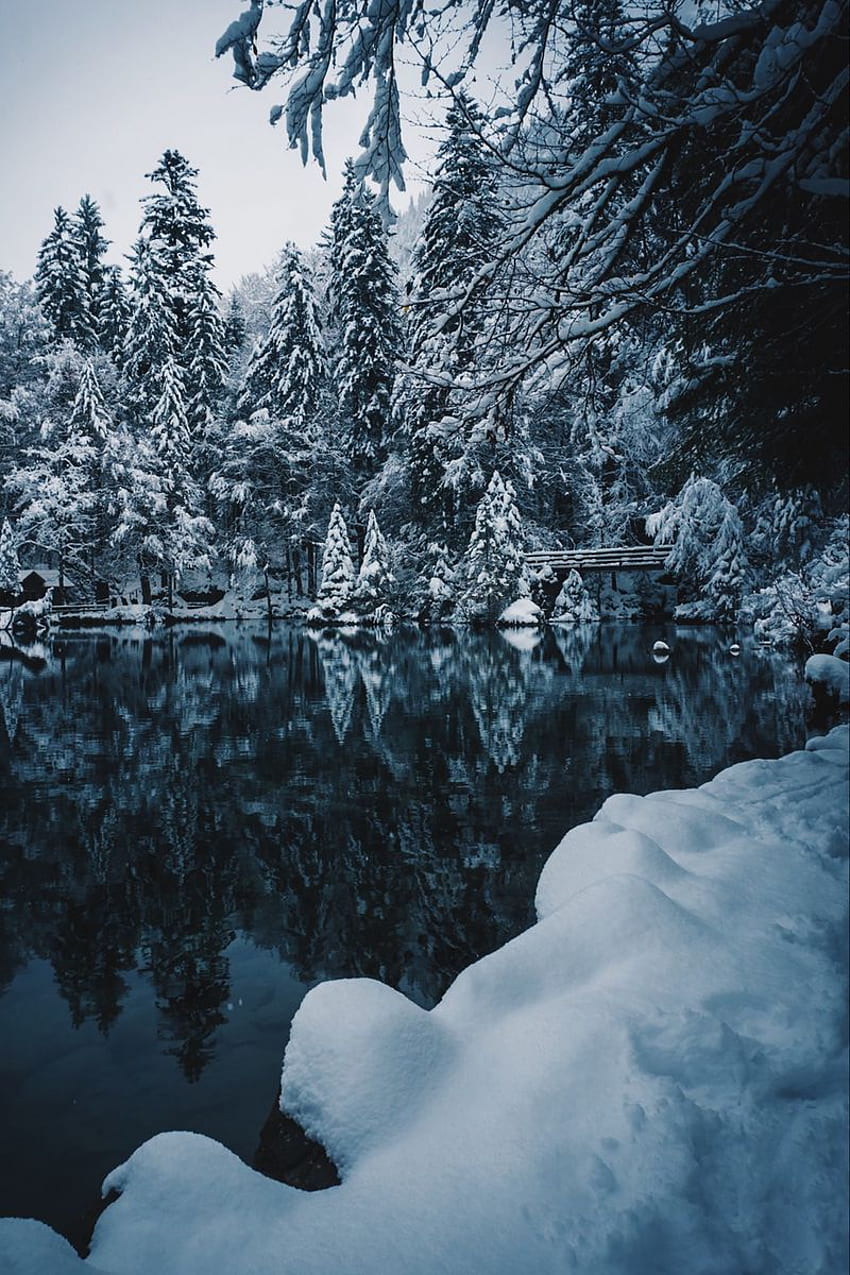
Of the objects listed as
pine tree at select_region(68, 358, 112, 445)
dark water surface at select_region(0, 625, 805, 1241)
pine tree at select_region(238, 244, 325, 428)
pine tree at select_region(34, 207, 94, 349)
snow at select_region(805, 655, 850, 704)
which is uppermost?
pine tree at select_region(34, 207, 94, 349)

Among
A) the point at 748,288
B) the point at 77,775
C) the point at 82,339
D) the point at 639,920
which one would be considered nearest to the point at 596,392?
the point at 748,288

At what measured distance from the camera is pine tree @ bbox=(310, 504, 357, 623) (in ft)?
110

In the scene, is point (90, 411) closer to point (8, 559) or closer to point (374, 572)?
point (8, 559)

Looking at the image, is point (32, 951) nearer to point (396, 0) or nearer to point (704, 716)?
point (396, 0)

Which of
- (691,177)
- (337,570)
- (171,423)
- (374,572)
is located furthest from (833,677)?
(171,423)

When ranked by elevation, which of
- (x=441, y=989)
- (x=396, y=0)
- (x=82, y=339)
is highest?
(x=82, y=339)

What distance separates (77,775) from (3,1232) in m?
7.64

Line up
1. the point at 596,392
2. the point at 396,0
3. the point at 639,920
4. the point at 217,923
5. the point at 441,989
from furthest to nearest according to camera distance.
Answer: the point at 596,392, the point at 217,923, the point at 441,989, the point at 396,0, the point at 639,920

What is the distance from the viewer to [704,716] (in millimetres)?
10711

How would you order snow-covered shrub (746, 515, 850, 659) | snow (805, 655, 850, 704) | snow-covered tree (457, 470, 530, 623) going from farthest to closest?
snow-covered tree (457, 470, 530, 623) < snow-covered shrub (746, 515, 850, 659) < snow (805, 655, 850, 704)

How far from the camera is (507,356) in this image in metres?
4.51

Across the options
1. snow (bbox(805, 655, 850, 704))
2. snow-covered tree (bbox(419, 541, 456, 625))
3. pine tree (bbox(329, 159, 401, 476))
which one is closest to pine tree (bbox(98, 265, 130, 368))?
pine tree (bbox(329, 159, 401, 476))

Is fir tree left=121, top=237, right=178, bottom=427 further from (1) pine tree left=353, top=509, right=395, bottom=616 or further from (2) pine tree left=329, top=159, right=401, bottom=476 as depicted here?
(1) pine tree left=353, top=509, right=395, bottom=616

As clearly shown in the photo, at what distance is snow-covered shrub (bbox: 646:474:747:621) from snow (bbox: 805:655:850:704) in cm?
1116
